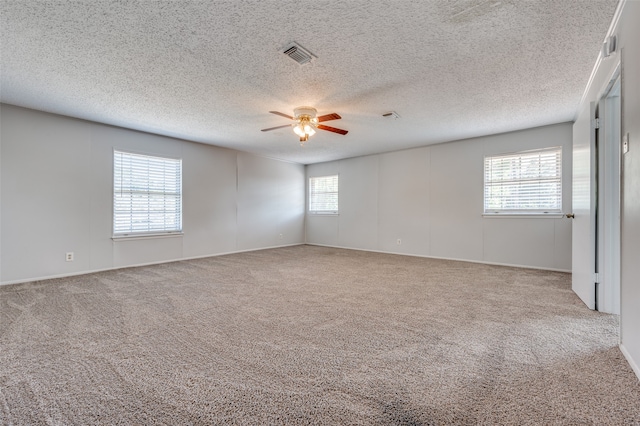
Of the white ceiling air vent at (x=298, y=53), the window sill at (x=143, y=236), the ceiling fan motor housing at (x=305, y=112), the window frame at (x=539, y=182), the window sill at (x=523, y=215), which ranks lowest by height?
the window sill at (x=143, y=236)

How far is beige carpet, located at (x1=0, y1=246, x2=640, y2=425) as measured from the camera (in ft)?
4.59

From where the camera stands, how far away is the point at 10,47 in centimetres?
239

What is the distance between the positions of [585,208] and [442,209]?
286cm

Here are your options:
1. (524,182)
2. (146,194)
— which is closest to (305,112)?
(146,194)

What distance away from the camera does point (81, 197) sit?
4.31m

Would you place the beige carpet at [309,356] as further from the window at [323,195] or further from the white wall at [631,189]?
the window at [323,195]

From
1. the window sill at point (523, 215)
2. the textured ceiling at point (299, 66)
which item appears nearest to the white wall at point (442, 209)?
the window sill at point (523, 215)

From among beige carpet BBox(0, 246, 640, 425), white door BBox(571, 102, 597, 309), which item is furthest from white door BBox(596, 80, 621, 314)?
beige carpet BBox(0, 246, 640, 425)

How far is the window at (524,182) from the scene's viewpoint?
4.57 meters

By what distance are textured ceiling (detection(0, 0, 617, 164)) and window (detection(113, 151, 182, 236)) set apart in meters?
0.81

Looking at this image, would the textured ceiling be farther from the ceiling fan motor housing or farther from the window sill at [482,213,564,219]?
the window sill at [482,213,564,219]

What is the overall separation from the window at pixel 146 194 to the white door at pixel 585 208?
6.05 metres

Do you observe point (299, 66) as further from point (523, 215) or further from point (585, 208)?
point (523, 215)

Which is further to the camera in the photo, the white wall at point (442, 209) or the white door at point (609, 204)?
the white wall at point (442, 209)
